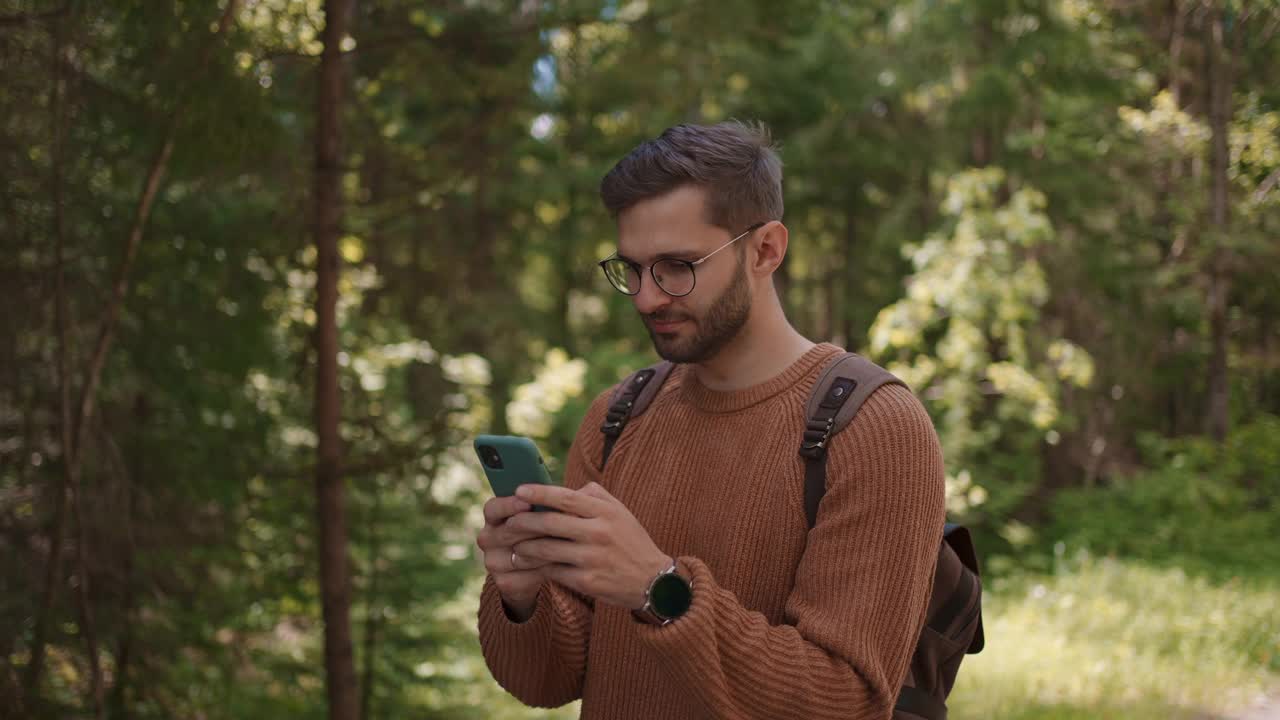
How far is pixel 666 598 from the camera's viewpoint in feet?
5.64

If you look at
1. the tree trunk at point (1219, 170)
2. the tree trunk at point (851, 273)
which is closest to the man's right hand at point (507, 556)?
the tree trunk at point (1219, 170)

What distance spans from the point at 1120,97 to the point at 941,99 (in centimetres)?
233

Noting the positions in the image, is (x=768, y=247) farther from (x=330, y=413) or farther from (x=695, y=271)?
(x=330, y=413)

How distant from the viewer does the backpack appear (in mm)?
1978

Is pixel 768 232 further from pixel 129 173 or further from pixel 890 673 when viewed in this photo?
pixel 129 173

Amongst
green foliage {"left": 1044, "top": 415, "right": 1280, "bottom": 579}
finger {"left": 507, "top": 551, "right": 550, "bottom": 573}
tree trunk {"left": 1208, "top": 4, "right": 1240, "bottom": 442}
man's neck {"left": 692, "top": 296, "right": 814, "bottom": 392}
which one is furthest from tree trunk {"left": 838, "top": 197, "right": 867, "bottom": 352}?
finger {"left": 507, "top": 551, "right": 550, "bottom": 573}

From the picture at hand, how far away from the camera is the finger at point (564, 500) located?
1718 mm

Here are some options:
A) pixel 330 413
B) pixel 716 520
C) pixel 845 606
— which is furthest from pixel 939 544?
pixel 330 413

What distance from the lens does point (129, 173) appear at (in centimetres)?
541

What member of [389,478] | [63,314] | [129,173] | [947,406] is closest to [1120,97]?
[947,406]

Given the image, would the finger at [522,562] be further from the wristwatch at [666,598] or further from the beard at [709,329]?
the beard at [709,329]

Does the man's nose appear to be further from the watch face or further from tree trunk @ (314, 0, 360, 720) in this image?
tree trunk @ (314, 0, 360, 720)

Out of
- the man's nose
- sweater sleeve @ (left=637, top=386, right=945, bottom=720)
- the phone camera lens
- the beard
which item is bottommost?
sweater sleeve @ (left=637, top=386, right=945, bottom=720)

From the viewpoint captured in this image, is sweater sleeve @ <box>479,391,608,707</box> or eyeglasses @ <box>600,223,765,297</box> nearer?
eyeglasses @ <box>600,223,765,297</box>
